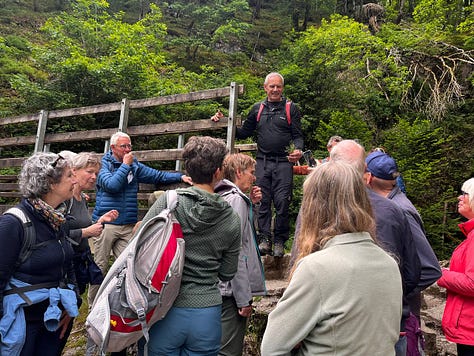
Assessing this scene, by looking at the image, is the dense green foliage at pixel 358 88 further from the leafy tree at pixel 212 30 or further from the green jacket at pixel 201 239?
the leafy tree at pixel 212 30

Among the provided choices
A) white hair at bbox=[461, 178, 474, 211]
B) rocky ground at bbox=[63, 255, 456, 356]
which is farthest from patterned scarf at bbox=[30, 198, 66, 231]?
white hair at bbox=[461, 178, 474, 211]

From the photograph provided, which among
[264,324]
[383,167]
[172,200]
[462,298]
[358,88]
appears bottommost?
[264,324]

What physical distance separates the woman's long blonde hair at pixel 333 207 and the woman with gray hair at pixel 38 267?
180cm

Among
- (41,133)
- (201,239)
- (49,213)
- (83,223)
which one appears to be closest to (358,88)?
(41,133)

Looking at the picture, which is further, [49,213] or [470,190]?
[470,190]

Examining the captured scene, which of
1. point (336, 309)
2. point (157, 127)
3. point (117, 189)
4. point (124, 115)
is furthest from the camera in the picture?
point (124, 115)

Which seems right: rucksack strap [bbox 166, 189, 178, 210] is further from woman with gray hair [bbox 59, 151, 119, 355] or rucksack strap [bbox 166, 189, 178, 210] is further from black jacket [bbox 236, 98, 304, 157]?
black jacket [bbox 236, 98, 304, 157]

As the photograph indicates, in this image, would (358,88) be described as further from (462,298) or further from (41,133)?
(462,298)

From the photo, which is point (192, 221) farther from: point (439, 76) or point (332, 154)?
point (439, 76)

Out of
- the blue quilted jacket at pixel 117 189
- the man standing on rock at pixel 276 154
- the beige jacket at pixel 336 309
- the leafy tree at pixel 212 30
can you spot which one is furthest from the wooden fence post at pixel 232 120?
the leafy tree at pixel 212 30

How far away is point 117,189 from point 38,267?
186cm

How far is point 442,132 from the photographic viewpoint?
9344mm

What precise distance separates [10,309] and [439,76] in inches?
475

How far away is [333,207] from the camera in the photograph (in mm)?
1604
